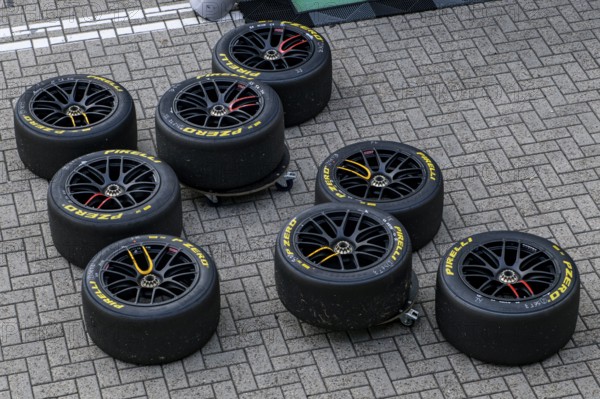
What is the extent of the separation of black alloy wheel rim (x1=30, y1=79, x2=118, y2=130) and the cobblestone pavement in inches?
26.2

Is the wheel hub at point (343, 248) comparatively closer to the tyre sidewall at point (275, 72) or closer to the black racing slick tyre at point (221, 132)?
the black racing slick tyre at point (221, 132)

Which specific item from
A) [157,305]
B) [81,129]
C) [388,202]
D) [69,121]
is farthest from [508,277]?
[69,121]

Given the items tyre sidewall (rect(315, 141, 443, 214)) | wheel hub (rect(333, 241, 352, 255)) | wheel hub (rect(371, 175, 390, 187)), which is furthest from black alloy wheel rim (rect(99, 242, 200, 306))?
wheel hub (rect(371, 175, 390, 187))

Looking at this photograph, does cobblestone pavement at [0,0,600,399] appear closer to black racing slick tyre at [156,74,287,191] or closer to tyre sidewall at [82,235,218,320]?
black racing slick tyre at [156,74,287,191]

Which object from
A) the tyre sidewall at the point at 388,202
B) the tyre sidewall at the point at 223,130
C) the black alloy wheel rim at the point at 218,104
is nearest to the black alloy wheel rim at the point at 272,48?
the black alloy wheel rim at the point at 218,104

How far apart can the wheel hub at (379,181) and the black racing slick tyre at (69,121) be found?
250 cm

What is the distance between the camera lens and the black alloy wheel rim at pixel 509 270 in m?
10.7

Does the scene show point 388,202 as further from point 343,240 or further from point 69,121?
point 69,121

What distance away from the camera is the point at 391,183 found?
11.8 metres

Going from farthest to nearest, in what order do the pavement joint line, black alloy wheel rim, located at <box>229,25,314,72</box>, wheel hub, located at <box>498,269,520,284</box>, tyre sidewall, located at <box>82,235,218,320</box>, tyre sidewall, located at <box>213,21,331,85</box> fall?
the pavement joint line
black alloy wheel rim, located at <box>229,25,314,72</box>
tyre sidewall, located at <box>213,21,331,85</box>
wheel hub, located at <box>498,269,520,284</box>
tyre sidewall, located at <box>82,235,218,320</box>

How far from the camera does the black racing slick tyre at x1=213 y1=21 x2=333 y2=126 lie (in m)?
13.1

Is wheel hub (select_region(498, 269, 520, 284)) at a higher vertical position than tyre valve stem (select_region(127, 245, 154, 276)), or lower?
lower

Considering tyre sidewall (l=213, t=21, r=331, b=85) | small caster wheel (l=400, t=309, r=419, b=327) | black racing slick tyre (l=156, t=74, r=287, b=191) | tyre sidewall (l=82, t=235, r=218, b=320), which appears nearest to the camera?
tyre sidewall (l=82, t=235, r=218, b=320)

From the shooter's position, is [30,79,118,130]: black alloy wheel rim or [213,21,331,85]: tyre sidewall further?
[213,21,331,85]: tyre sidewall
